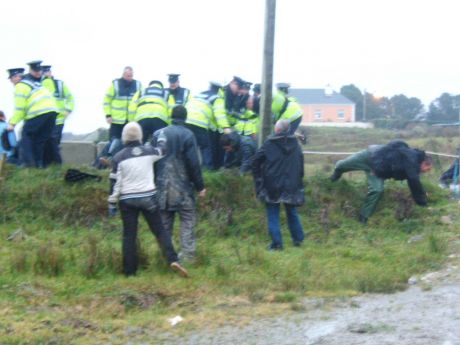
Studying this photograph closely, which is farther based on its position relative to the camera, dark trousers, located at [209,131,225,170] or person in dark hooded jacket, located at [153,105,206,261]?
dark trousers, located at [209,131,225,170]

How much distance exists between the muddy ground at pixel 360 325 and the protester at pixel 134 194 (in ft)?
5.99

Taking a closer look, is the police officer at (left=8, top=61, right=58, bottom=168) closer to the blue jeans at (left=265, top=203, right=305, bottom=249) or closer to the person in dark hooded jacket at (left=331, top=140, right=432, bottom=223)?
the blue jeans at (left=265, top=203, right=305, bottom=249)

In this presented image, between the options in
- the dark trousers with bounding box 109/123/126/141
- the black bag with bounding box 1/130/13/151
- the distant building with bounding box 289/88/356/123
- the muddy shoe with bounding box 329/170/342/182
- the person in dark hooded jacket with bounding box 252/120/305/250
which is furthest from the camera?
the distant building with bounding box 289/88/356/123

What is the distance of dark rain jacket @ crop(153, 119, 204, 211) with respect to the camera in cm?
1117

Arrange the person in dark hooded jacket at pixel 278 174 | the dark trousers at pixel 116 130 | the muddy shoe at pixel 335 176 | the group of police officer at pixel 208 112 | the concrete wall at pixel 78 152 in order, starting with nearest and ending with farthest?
the person in dark hooded jacket at pixel 278 174, the group of police officer at pixel 208 112, the muddy shoe at pixel 335 176, the dark trousers at pixel 116 130, the concrete wall at pixel 78 152

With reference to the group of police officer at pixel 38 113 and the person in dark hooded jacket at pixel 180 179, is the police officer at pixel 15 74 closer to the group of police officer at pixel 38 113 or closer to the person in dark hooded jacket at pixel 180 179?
→ the group of police officer at pixel 38 113

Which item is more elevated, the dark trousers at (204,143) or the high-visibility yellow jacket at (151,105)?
the high-visibility yellow jacket at (151,105)

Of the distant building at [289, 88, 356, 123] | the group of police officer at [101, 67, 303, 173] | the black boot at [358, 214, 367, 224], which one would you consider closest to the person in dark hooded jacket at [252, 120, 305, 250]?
the black boot at [358, 214, 367, 224]

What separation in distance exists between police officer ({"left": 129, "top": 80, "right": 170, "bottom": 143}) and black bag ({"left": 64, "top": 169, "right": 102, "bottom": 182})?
3.60ft

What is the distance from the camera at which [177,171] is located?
36.8ft

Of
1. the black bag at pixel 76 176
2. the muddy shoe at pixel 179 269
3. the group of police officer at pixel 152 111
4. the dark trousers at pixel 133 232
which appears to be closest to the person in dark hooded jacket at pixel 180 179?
the dark trousers at pixel 133 232

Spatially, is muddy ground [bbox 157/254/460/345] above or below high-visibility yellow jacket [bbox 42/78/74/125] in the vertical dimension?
below

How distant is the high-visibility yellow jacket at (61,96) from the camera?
619 inches

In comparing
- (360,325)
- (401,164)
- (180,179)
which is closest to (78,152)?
(401,164)
